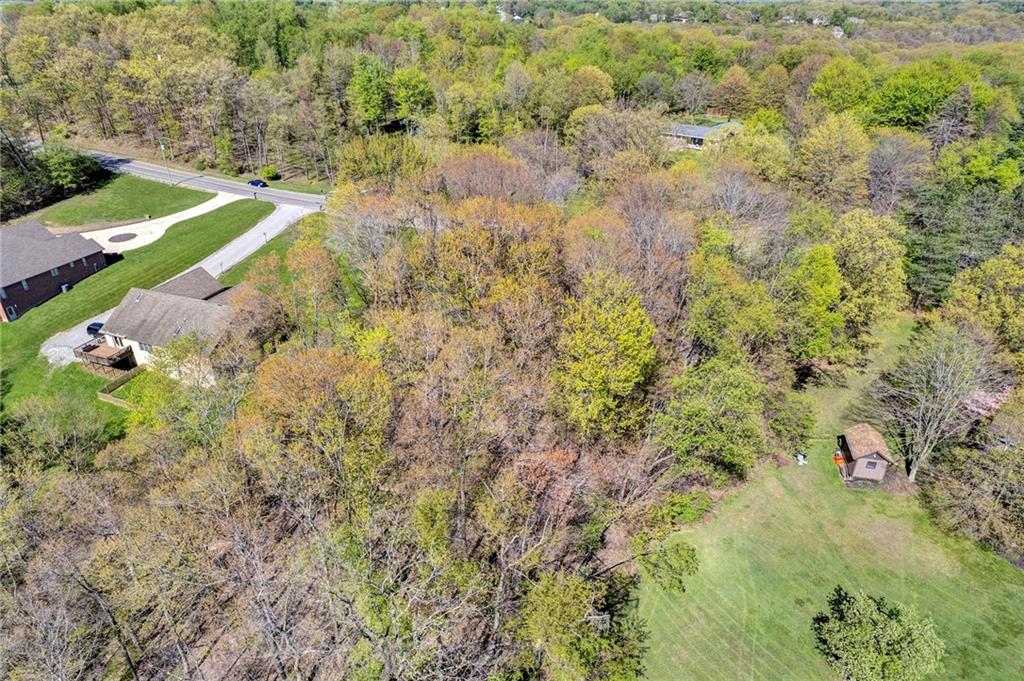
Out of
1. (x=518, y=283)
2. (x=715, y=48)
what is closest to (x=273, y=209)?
(x=518, y=283)

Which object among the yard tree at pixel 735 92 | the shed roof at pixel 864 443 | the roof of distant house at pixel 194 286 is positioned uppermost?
the yard tree at pixel 735 92

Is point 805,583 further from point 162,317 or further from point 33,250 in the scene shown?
point 33,250

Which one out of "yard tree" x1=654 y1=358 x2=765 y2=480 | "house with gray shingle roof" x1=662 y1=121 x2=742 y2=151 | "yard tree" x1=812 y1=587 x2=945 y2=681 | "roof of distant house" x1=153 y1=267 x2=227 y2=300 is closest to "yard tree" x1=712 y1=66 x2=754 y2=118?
"house with gray shingle roof" x1=662 y1=121 x2=742 y2=151

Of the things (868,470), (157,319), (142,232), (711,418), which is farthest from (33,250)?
(868,470)

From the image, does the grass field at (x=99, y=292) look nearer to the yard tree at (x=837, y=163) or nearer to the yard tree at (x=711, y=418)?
the yard tree at (x=711, y=418)

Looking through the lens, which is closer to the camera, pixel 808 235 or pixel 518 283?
pixel 518 283

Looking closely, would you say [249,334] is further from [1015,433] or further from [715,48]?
[715,48]

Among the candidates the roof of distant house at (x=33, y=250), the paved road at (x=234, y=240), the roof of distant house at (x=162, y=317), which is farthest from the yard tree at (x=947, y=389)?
the roof of distant house at (x=33, y=250)
